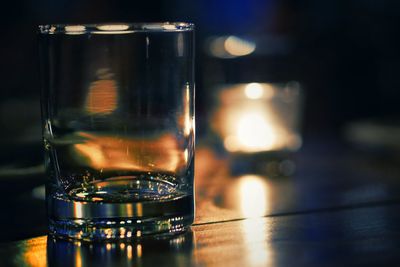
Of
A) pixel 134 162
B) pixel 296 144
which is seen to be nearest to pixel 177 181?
pixel 134 162

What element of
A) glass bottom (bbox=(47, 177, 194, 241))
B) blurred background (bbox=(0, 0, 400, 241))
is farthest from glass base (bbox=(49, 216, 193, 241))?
blurred background (bbox=(0, 0, 400, 241))

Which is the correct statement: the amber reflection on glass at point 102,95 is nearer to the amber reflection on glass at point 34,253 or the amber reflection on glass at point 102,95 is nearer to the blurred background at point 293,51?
the amber reflection on glass at point 34,253

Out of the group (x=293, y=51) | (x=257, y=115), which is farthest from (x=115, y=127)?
(x=293, y=51)

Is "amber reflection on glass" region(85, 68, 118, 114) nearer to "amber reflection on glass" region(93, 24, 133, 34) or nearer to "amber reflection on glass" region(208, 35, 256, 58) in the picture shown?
"amber reflection on glass" region(93, 24, 133, 34)

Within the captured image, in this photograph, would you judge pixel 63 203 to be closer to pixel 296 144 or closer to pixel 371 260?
pixel 371 260

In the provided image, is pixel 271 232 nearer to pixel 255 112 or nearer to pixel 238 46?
pixel 255 112

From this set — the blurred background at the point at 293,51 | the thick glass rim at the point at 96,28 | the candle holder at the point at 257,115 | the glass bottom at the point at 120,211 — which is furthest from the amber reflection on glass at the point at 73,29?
the blurred background at the point at 293,51
